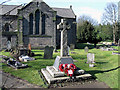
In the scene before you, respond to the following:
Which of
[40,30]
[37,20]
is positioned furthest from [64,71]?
[37,20]

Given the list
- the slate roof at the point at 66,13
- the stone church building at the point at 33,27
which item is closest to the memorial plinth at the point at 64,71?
the stone church building at the point at 33,27

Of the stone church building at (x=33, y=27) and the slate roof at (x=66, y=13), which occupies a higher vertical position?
the slate roof at (x=66, y=13)

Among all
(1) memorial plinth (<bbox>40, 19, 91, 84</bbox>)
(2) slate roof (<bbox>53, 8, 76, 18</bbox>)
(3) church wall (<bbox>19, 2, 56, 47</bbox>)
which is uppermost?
(2) slate roof (<bbox>53, 8, 76, 18</bbox>)

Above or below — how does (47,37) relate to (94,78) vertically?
above

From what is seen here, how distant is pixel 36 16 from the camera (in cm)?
2583

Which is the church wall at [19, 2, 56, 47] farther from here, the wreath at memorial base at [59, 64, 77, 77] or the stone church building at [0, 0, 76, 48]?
the wreath at memorial base at [59, 64, 77, 77]

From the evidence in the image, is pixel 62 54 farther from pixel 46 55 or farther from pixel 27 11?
pixel 27 11

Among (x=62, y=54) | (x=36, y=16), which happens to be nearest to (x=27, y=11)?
(x=36, y=16)

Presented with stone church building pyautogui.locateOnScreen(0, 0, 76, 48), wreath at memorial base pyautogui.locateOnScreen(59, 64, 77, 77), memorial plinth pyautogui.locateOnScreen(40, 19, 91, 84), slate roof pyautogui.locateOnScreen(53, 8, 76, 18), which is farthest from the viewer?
slate roof pyautogui.locateOnScreen(53, 8, 76, 18)

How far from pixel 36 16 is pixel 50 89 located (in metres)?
21.7

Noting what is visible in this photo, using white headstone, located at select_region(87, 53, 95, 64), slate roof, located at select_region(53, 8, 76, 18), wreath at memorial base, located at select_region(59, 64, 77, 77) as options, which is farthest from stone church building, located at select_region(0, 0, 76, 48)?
wreath at memorial base, located at select_region(59, 64, 77, 77)

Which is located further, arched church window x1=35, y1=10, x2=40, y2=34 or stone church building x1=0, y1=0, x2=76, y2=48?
arched church window x1=35, y1=10, x2=40, y2=34

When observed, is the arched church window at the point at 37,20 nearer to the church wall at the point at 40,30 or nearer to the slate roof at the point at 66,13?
the church wall at the point at 40,30

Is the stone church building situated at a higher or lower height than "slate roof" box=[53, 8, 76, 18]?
lower
